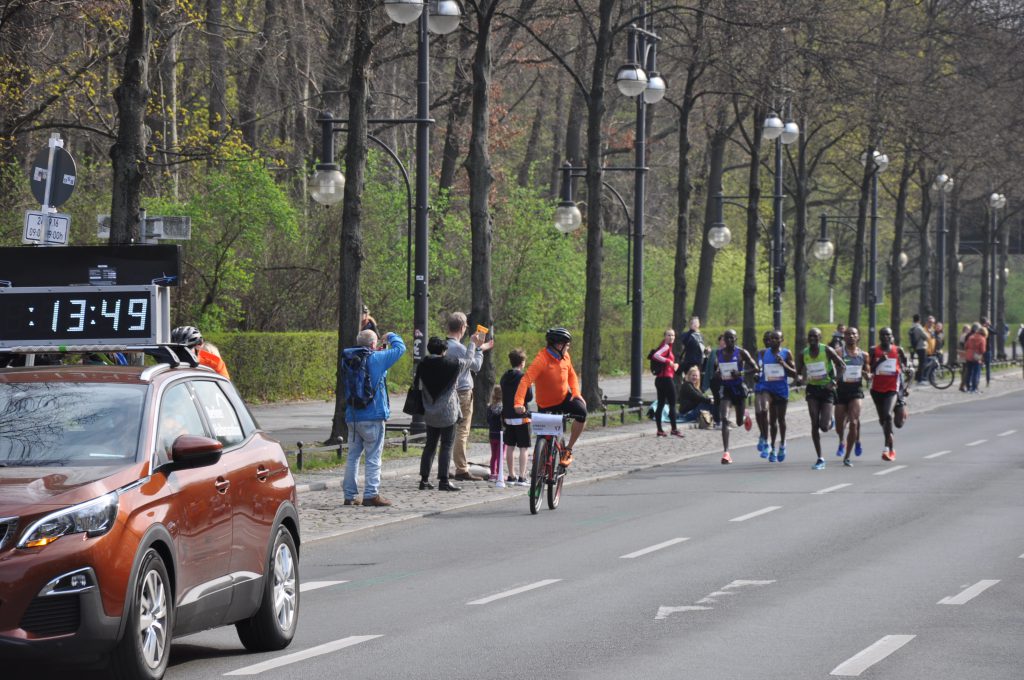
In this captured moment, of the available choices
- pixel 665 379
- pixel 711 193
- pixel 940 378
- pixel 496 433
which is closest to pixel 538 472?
pixel 496 433

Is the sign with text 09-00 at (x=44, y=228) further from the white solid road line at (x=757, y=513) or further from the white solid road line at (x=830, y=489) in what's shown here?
the white solid road line at (x=830, y=489)

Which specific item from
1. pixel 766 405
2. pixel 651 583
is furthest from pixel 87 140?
pixel 651 583

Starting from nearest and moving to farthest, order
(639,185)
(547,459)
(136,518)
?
(136,518)
(547,459)
(639,185)

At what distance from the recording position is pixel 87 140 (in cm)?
3509

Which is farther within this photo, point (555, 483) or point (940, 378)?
point (940, 378)

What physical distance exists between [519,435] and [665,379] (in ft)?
32.1

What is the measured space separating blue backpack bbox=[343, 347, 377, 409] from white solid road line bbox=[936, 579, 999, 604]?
7244mm

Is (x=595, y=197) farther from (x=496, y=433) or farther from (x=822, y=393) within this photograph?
(x=496, y=433)

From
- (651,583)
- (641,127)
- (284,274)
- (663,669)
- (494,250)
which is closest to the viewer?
(663,669)

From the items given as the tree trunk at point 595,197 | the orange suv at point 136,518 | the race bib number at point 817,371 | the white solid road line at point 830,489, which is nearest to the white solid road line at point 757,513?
the white solid road line at point 830,489

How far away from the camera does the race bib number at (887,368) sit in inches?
974

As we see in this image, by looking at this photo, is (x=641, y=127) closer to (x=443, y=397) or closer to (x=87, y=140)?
(x=87, y=140)

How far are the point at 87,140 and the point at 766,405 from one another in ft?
55.2

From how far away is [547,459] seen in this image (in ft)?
57.8
